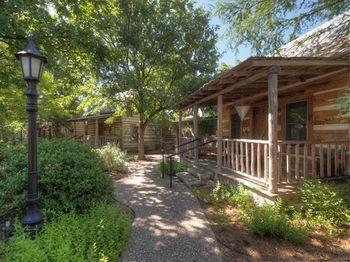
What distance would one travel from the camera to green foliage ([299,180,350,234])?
4363 mm

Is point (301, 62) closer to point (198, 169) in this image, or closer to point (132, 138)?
point (198, 169)

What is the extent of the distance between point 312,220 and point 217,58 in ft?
38.5

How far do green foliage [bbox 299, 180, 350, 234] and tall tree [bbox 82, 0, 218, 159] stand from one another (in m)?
9.62

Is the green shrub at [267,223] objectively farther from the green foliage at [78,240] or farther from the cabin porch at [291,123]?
the green foliage at [78,240]

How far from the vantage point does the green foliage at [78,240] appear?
2.73 meters

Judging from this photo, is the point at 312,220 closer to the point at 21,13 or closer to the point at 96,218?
the point at 96,218

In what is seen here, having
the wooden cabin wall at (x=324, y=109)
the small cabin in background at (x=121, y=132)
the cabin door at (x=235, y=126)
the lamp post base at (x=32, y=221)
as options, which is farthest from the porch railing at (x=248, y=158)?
the small cabin in background at (x=121, y=132)

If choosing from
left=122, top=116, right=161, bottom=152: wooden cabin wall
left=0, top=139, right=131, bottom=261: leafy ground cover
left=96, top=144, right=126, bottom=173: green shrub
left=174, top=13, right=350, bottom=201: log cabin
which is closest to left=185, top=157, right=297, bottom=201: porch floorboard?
left=174, top=13, right=350, bottom=201: log cabin

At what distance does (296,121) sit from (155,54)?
8339 mm

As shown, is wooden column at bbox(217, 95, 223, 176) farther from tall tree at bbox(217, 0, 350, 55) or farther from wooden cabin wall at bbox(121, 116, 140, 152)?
wooden cabin wall at bbox(121, 116, 140, 152)

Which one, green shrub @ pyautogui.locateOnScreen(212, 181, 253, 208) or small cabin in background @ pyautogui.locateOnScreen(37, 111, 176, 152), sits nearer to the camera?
green shrub @ pyautogui.locateOnScreen(212, 181, 253, 208)

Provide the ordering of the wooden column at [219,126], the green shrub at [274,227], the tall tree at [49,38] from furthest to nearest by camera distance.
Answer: the wooden column at [219,126]
the tall tree at [49,38]
the green shrub at [274,227]

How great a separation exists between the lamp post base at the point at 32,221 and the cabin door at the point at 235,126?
9858mm

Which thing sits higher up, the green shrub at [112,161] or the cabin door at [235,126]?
the cabin door at [235,126]
